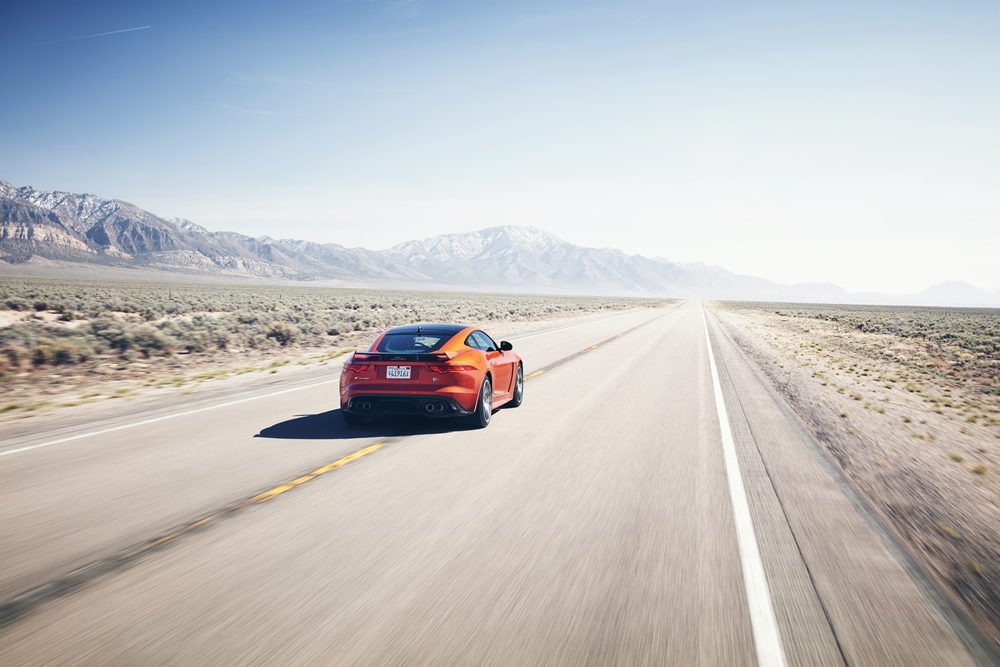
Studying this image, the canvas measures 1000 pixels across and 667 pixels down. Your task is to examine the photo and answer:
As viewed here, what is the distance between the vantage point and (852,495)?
578 centimetres

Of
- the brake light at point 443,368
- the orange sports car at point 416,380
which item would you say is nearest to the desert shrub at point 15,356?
the orange sports car at point 416,380

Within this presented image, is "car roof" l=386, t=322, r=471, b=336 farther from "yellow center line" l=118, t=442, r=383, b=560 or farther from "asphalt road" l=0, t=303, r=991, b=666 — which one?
"yellow center line" l=118, t=442, r=383, b=560

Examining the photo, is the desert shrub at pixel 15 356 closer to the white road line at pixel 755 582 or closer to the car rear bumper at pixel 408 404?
the car rear bumper at pixel 408 404

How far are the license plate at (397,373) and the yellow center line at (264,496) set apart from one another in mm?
850

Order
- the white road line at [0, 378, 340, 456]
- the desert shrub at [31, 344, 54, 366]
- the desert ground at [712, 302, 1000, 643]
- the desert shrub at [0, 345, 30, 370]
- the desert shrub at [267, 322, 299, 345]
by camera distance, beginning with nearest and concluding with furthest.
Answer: the desert ground at [712, 302, 1000, 643] → the white road line at [0, 378, 340, 456] → the desert shrub at [0, 345, 30, 370] → the desert shrub at [31, 344, 54, 366] → the desert shrub at [267, 322, 299, 345]

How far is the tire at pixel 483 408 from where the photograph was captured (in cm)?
808

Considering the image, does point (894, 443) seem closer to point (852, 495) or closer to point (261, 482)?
A: point (852, 495)

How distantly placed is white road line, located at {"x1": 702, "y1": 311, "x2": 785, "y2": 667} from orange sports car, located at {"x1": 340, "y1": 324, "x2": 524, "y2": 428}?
3260 mm

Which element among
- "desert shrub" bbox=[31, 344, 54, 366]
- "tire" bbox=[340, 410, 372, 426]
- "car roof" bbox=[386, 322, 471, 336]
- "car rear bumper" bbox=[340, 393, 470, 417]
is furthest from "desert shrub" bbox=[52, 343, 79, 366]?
"car rear bumper" bbox=[340, 393, 470, 417]

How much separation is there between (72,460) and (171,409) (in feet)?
10.2

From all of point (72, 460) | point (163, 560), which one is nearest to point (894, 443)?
point (163, 560)

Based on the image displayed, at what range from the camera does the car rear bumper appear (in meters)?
7.55

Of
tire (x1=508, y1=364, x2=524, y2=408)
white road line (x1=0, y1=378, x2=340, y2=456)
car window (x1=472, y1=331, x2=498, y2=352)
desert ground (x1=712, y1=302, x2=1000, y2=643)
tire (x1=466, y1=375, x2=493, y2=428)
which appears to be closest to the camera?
desert ground (x1=712, y1=302, x2=1000, y2=643)

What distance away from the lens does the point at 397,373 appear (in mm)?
7598
